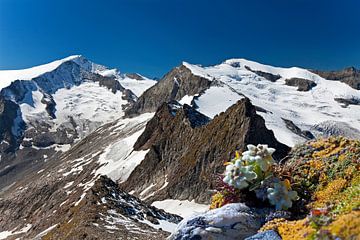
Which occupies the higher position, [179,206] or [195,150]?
[195,150]

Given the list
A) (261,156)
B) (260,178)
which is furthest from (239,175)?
(261,156)

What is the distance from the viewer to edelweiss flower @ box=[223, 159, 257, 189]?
31.8 ft

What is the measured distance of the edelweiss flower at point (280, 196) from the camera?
31.0ft

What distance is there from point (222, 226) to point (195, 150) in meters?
105

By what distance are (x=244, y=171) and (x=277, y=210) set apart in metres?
0.97

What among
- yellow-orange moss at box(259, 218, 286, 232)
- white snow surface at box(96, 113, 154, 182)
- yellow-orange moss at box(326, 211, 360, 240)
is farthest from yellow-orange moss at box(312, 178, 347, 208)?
white snow surface at box(96, 113, 154, 182)

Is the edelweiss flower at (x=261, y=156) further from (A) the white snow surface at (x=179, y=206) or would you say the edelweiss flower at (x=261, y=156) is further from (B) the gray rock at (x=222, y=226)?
(A) the white snow surface at (x=179, y=206)

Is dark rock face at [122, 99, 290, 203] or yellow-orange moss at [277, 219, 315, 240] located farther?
dark rock face at [122, 99, 290, 203]

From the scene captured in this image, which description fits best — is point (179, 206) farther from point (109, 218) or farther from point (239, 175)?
point (239, 175)

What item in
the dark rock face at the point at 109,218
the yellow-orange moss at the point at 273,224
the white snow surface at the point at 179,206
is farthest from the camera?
the white snow surface at the point at 179,206

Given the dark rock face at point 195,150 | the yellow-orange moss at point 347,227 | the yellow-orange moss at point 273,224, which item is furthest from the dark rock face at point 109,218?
the dark rock face at point 195,150

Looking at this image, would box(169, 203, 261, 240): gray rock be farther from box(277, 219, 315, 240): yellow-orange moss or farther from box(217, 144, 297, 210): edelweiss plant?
box(277, 219, 315, 240): yellow-orange moss

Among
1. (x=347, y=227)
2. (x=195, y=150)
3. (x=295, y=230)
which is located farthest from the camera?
(x=195, y=150)

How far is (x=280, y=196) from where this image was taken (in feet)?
31.3
